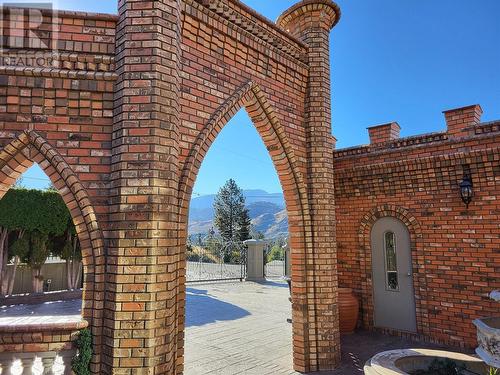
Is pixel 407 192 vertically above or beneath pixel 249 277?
above

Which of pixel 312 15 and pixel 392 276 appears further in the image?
pixel 392 276

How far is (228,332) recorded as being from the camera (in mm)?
6402

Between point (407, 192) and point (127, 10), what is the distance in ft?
17.4

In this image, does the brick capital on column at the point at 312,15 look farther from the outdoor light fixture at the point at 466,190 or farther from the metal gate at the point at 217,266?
the metal gate at the point at 217,266

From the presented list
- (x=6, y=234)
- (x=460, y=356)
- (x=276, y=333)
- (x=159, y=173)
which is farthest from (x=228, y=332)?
(x=6, y=234)

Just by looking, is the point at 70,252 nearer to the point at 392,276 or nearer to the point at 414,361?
the point at 392,276

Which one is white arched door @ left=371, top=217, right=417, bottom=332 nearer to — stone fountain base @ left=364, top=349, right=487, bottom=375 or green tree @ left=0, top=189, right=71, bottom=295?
stone fountain base @ left=364, top=349, right=487, bottom=375

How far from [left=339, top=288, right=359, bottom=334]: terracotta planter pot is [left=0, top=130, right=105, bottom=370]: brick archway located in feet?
14.5

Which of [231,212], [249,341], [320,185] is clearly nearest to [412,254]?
[320,185]

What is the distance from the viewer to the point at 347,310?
6.11 meters

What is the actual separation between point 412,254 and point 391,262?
0.47 meters

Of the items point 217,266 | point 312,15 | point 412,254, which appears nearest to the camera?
point 312,15

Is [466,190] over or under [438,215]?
over

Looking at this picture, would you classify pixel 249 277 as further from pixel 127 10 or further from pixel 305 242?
pixel 127 10
